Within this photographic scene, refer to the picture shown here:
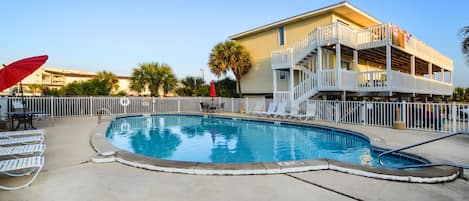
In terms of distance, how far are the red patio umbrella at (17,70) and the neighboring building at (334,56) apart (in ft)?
39.1

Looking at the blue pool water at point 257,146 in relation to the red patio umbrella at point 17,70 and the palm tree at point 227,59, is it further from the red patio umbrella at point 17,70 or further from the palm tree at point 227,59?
the palm tree at point 227,59

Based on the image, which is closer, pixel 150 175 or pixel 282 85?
pixel 150 175

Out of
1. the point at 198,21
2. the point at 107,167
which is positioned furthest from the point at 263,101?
the point at 107,167

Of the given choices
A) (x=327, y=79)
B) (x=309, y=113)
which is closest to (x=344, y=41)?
(x=327, y=79)

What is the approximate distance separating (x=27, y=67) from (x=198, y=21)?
1486cm

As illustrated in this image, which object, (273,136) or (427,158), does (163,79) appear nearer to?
(273,136)

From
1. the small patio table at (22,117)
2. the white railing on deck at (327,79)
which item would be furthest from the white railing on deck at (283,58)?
the small patio table at (22,117)

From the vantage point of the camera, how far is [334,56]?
A: 16.0 m

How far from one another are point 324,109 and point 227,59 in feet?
31.4

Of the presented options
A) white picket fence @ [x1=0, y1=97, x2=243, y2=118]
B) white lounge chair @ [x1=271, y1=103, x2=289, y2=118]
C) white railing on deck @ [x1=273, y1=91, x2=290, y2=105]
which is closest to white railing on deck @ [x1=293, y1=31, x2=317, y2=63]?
white railing on deck @ [x1=273, y1=91, x2=290, y2=105]

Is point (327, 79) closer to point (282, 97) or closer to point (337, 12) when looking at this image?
point (282, 97)

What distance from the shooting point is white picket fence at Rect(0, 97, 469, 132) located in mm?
9578

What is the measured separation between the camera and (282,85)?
18.9 m

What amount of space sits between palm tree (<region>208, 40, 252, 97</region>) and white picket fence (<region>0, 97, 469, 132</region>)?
2598 millimetres
